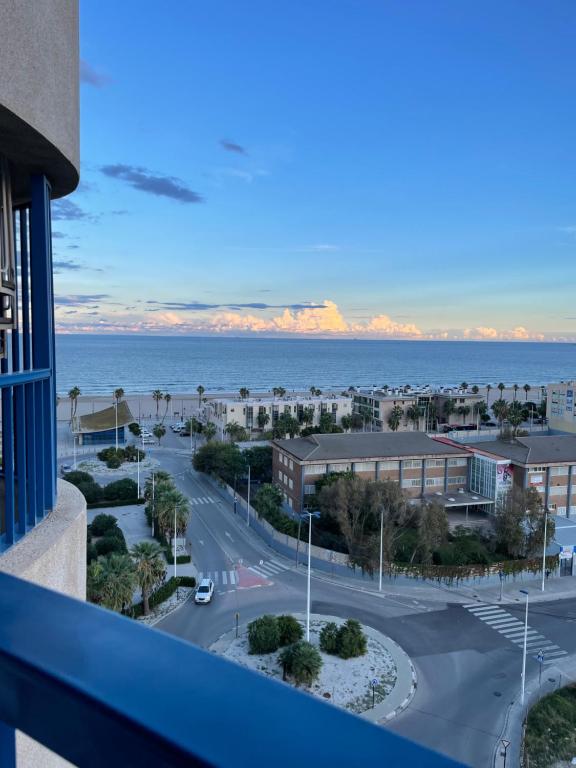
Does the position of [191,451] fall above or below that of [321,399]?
below

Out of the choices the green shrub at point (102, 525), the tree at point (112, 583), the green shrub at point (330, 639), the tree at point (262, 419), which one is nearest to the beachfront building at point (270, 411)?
the tree at point (262, 419)

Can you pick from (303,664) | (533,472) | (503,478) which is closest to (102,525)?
(303,664)

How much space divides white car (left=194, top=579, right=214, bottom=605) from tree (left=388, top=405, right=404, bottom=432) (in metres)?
48.0

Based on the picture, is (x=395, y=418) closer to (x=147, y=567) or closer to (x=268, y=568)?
(x=268, y=568)

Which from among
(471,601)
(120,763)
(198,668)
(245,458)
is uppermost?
(198,668)

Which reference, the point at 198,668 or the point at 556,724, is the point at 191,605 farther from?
the point at 198,668

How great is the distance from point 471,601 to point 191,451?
A: 39793 millimetres

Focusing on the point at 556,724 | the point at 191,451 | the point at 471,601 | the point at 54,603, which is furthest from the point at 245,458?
the point at 54,603

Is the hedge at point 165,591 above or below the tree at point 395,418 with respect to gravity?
below

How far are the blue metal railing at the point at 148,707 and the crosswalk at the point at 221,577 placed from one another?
2993 cm

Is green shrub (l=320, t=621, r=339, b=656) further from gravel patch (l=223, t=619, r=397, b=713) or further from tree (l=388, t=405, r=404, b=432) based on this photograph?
tree (l=388, t=405, r=404, b=432)

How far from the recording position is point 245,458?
47281 mm

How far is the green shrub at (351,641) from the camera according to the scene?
22.8 metres

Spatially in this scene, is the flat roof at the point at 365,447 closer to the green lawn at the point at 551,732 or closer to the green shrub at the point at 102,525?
the green shrub at the point at 102,525
